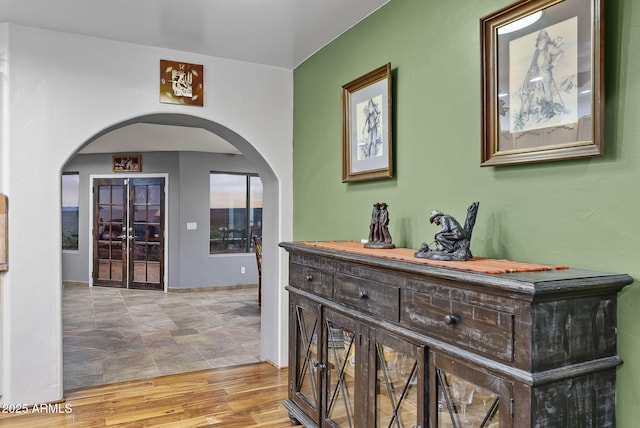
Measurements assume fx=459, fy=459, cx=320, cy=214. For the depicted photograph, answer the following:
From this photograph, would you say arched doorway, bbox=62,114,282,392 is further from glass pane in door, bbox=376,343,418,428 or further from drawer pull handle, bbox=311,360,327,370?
glass pane in door, bbox=376,343,418,428

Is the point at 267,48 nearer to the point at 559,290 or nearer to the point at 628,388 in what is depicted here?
the point at 559,290

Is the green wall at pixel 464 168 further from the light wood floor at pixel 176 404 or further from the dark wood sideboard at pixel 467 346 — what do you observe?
the light wood floor at pixel 176 404

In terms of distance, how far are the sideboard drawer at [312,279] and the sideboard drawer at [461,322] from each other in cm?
62

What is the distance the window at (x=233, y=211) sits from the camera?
27.3 ft

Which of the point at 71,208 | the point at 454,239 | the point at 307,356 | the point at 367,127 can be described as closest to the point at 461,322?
the point at 454,239

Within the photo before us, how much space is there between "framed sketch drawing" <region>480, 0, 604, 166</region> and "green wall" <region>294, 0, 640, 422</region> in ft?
0.16

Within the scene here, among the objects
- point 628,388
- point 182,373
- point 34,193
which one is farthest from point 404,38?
point 182,373

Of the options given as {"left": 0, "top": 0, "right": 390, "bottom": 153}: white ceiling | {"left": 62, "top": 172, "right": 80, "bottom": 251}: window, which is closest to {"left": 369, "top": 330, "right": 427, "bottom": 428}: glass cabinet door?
{"left": 0, "top": 0, "right": 390, "bottom": 153}: white ceiling

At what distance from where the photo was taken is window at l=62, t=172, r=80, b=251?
Answer: 8766mm

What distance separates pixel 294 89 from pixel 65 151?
5.93ft

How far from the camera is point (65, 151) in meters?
3.11

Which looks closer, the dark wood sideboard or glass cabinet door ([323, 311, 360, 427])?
the dark wood sideboard

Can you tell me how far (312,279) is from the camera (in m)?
2.55

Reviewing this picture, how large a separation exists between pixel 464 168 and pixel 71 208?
8656 mm
